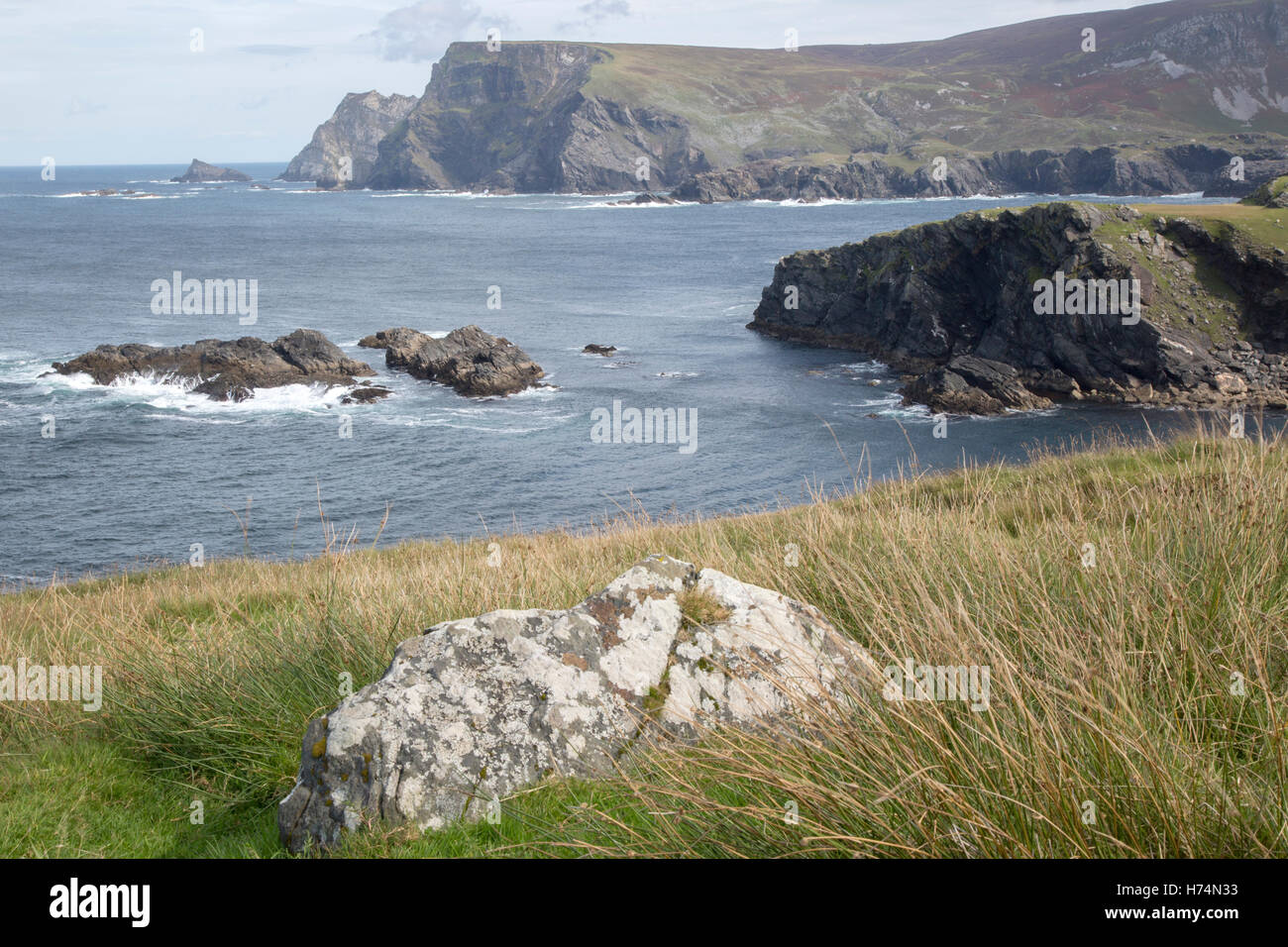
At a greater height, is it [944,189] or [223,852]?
[944,189]

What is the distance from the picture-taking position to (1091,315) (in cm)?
5325

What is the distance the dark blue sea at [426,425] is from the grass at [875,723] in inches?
213

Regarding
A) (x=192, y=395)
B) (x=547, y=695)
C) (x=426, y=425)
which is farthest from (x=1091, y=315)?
(x=547, y=695)

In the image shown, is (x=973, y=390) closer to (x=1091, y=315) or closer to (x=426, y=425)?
(x=1091, y=315)

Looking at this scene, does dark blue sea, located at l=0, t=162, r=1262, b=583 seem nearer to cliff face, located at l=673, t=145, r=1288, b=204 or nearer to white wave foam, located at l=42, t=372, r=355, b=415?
white wave foam, located at l=42, t=372, r=355, b=415

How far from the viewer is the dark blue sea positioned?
36.6 metres

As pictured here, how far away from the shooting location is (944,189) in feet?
649

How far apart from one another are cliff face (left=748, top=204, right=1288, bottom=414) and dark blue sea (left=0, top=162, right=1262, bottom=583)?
3.29 m

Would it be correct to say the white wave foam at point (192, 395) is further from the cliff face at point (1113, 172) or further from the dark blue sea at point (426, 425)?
the cliff face at point (1113, 172)

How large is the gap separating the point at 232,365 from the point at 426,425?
15.7 metres

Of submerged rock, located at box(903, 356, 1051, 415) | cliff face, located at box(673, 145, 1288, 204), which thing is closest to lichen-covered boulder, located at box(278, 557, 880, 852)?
submerged rock, located at box(903, 356, 1051, 415)
